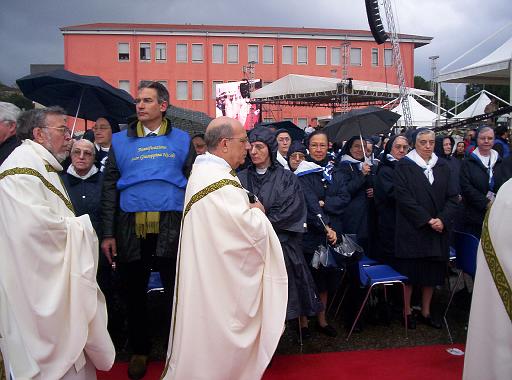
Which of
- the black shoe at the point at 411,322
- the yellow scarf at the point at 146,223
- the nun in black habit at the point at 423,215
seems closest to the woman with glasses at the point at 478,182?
the nun in black habit at the point at 423,215

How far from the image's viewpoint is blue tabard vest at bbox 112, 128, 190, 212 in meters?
3.80

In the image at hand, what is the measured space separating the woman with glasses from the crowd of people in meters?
0.02

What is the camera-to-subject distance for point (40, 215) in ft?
10.0

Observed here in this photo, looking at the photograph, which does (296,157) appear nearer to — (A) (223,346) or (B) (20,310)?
(A) (223,346)

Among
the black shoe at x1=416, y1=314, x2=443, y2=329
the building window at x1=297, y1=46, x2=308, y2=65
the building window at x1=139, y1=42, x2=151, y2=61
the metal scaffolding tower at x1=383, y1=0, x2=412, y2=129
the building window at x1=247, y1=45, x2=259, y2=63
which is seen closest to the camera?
the black shoe at x1=416, y1=314, x2=443, y2=329

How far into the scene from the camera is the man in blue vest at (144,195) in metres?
3.81

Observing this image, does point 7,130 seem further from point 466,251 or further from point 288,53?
point 288,53

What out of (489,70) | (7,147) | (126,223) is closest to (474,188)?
(126,223)

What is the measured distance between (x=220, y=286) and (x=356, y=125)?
3519mm

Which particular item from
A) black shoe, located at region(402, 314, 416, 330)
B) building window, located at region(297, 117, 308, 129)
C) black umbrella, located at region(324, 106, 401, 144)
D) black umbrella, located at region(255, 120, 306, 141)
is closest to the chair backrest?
black shoe, located at region(402, 314, 416, 330)

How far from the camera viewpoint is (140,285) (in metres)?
4.10

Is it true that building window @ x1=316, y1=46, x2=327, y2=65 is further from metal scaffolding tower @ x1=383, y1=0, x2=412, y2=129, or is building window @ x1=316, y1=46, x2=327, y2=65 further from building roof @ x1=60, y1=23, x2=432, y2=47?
metal scaffolding tower @ x1=383, y1=0, x2=412, y2=129

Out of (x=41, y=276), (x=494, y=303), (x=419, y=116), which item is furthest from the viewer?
(x=419, y=116)

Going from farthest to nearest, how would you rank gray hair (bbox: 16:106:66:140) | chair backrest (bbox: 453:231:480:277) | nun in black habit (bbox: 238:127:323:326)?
1. chair backrest (bbox: 453:231:480:277)
2. nun in black habit (bbox: 238:127:323:326)
3. gray hair (bbox: 16:106:66:140)
